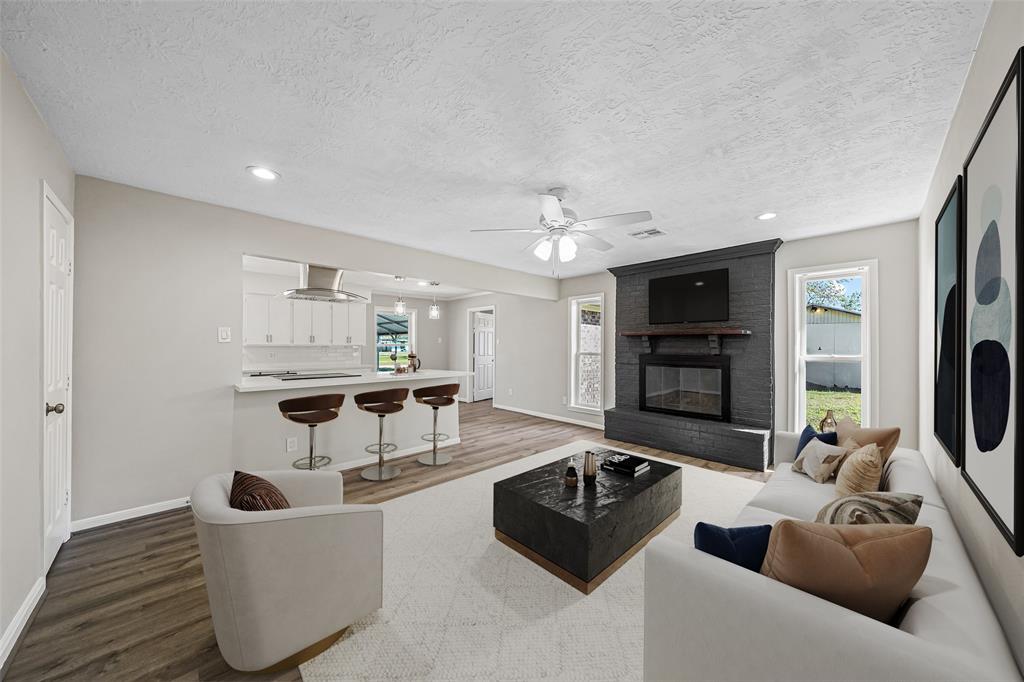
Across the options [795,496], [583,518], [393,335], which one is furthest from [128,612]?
[393,335]

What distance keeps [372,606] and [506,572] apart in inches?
31.4

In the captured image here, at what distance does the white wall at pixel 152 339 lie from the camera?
2824 millimetres

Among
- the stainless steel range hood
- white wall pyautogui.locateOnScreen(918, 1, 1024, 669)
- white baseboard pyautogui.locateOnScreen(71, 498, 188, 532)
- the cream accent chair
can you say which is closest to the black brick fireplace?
white wall pyautogui.locateOnScreen(918, 1, 1024, 669)

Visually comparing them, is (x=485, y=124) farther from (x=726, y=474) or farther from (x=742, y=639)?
(x=726, y=474)

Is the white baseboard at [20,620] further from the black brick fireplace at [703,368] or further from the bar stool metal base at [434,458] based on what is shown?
the black brick fireplace at [703,368]

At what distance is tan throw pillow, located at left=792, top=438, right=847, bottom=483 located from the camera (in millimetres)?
2598

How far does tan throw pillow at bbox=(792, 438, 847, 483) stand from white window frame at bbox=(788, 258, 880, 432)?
1708 mm

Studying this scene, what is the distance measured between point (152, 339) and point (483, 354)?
21.4 feet

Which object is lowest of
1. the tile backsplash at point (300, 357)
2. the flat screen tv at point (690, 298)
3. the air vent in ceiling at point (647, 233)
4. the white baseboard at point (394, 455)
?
the white baseboard at point (394, 455)

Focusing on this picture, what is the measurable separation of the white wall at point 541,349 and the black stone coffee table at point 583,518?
11.2 feet

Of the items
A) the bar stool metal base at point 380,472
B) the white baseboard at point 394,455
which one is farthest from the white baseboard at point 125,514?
the bar stool metal base at point 380,472

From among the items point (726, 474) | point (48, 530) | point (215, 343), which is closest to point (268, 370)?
point (215, 343)

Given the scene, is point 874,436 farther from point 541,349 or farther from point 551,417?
point 541,349

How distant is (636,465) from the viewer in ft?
9.51
